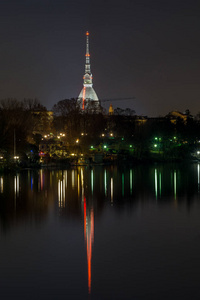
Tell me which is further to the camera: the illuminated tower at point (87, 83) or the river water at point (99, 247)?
the illuminated tower at point (87, 83)

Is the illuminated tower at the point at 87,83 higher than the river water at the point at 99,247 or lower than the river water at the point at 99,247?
higher

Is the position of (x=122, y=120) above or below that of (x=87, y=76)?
below

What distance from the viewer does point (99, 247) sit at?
46.1 ft

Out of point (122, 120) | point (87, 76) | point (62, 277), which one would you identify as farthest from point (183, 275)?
point (87, 76)

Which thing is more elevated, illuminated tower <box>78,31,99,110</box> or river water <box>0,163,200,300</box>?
illuminated tower <box>78,31,99,110</box>

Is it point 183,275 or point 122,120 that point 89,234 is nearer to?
point 183,275

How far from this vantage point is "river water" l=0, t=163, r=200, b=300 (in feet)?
35.0

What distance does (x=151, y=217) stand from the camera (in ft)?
62.7

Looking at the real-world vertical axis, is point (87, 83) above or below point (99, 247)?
above

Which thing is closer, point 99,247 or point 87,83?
point 99,247

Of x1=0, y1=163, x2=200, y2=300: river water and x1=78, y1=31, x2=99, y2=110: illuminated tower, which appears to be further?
x1=78, y1=31, x2=99, y2=110: illuminated tower

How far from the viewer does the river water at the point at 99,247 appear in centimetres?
1066

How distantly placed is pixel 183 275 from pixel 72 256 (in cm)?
298

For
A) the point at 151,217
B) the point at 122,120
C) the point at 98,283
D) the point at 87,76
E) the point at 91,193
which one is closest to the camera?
the point at 98,283
